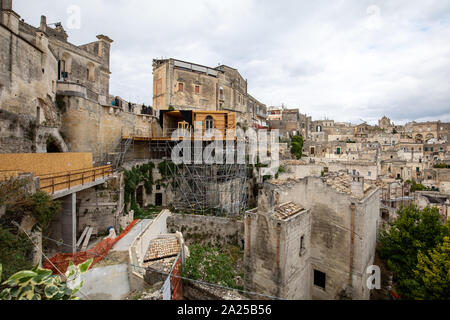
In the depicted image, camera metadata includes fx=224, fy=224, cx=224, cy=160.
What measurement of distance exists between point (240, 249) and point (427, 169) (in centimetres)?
3516

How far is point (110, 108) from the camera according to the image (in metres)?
17.4

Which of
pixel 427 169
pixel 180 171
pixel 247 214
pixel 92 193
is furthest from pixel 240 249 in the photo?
pixel 427 169

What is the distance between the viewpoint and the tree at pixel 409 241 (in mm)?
10195

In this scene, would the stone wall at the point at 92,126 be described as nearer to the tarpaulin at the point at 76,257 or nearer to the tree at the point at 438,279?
the tarpaulin at the point at 76,257

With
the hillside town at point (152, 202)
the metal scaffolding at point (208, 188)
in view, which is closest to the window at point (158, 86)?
the hillside town at point (152, 202)

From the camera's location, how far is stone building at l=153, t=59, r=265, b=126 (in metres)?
26.3

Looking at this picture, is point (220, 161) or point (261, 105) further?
point (261, 105)

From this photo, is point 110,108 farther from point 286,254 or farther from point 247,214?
point 286,254

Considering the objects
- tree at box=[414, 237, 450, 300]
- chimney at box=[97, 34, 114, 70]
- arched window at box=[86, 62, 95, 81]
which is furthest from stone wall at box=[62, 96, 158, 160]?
tree at box=[414, 237, 450, 300]

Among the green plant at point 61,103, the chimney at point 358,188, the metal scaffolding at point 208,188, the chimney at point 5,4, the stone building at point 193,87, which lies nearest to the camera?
the chimney at point 358,188

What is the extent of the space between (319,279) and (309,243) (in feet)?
5.29

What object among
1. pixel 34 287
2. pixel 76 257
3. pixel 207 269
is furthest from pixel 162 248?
pixel 34 287

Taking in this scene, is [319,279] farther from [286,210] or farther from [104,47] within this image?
[104,47]

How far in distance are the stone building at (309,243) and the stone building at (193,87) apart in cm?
2058
